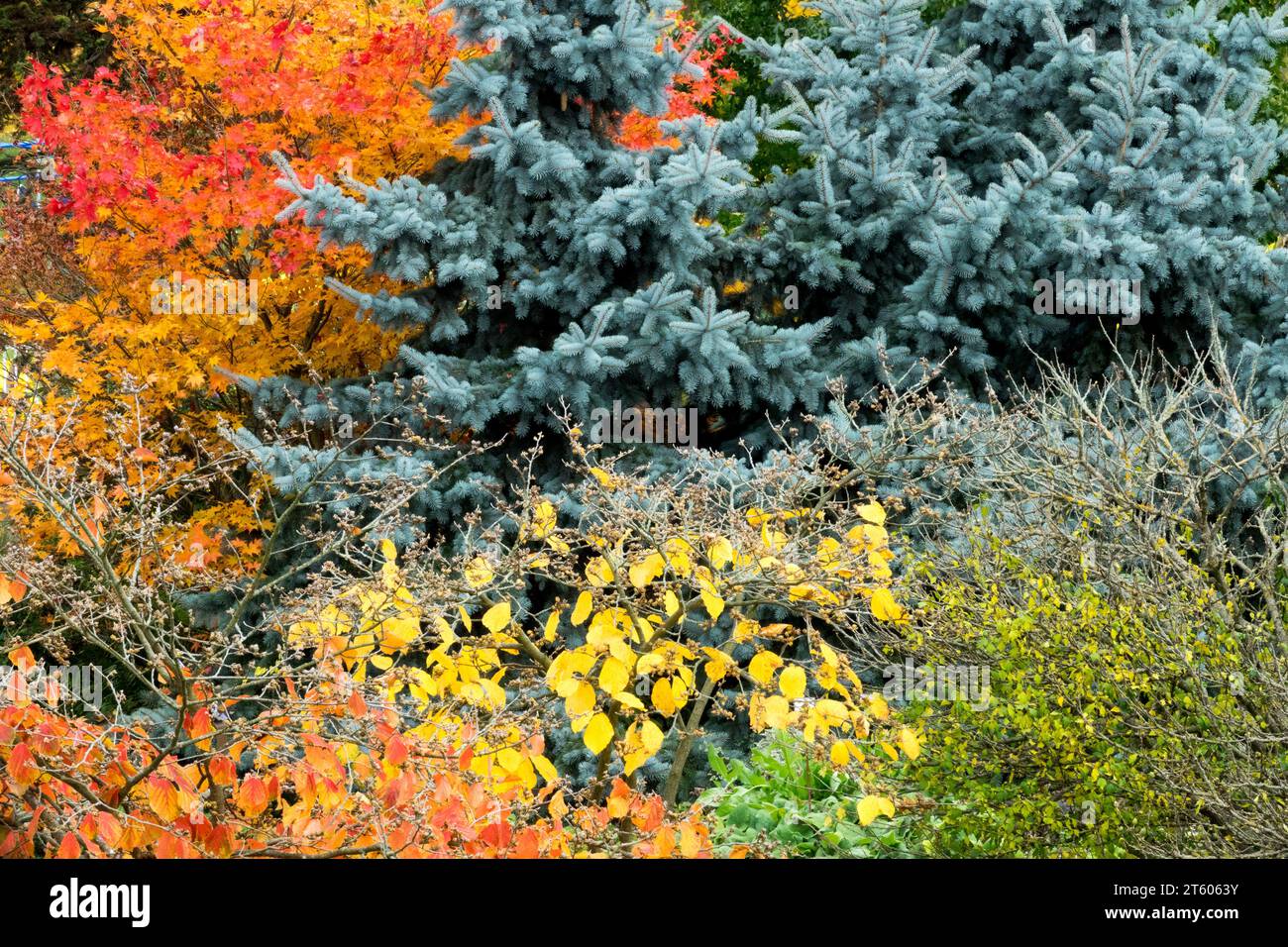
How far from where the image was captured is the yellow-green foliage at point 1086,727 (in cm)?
467

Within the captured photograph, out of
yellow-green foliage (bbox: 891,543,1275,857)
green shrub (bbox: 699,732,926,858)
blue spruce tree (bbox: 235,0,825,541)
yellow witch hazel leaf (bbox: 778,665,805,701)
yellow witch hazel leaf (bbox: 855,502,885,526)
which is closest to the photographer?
yellow witch hazel leaf (bbox: 778,665,805,701)

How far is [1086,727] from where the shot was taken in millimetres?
4762

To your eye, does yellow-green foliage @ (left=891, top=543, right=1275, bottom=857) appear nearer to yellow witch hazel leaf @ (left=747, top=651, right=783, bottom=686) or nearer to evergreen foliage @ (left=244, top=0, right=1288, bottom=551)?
yellow witch hazel leaf @ (left=747, top=651, right=783, bottom=686)

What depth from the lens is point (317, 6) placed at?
9102 millimetres

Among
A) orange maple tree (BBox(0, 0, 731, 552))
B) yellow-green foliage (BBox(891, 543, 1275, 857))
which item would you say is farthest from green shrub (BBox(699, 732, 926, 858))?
orange maple tree (BBox(0, 0, 731, 552))

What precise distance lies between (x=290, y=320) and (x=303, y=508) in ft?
5.76

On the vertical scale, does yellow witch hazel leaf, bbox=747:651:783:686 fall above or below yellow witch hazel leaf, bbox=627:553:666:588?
below

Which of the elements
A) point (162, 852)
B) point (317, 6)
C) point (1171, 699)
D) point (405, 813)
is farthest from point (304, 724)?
point (317, 6)

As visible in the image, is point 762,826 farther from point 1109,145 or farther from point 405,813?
point 1109,145

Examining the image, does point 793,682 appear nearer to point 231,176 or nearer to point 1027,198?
point 1027,198

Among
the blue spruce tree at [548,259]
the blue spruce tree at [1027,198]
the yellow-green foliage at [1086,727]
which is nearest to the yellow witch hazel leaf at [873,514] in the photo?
the yellow-green foliage at [1086,727]

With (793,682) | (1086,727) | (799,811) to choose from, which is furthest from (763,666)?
(799,811)

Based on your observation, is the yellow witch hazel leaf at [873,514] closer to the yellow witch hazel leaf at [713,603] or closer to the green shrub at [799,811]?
the yellow witch hazel leaf at [713,603]

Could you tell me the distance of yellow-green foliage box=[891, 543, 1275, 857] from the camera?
15.3ft
